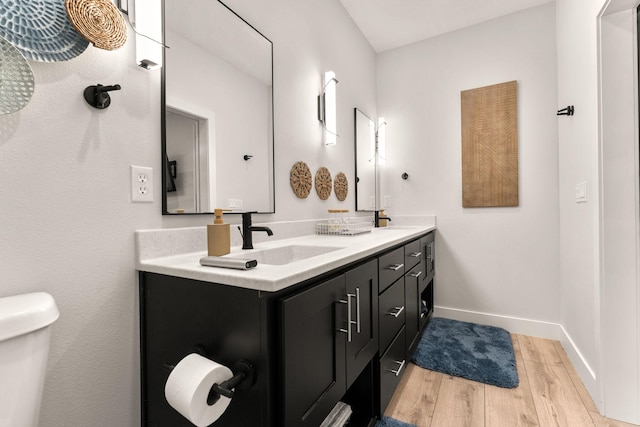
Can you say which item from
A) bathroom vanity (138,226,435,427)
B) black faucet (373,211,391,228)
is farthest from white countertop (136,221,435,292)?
black faucet (373,211,391,228)

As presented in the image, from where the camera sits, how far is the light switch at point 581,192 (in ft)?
5.56

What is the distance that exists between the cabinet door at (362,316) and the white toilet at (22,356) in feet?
2.64

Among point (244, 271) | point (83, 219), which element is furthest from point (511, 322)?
point (83, 219)

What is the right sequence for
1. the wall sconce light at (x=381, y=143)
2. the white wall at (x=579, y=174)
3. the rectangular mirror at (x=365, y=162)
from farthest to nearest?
the wall sconce light at (x=381, y=143) < the rectangular mirror at (x=365, y=162) < the white wall at (x=579, y=174)

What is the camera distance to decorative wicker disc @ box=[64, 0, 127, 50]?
31.5 inches

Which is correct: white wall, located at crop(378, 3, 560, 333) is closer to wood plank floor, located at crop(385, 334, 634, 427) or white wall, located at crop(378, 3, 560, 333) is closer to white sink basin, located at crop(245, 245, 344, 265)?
wood plank floor, located at crop(385, 334, 634, 427)

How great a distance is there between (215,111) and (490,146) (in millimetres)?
2281

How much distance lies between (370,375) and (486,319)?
5.77 ft

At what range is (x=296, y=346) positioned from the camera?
30.9 inches

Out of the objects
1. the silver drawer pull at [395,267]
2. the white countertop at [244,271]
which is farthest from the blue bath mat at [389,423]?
the white countertop at [244,271]

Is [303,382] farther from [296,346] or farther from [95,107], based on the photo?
[95,107]

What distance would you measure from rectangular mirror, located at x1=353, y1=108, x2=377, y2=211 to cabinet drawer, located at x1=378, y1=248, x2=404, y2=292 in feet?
3.51

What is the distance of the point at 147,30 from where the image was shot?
1005 mm

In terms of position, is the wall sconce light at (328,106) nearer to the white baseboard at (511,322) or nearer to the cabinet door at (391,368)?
the cabinet door at (391,368)
